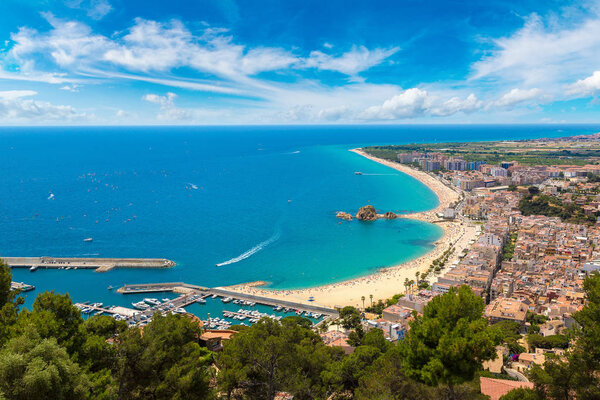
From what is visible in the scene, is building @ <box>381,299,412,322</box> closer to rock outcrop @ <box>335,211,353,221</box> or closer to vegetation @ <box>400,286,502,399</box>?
vegetation @ <box>400,286,502,399</box>

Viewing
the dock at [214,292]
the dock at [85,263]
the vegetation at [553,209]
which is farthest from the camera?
the vegetation at [553,209]

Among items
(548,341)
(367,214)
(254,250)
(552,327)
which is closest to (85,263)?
(254,250)

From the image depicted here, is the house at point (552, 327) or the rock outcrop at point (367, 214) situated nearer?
the house at point (552, 327)

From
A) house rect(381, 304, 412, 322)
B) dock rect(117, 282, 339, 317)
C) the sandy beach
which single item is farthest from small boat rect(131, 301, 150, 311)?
house rect(381, 304, 412, 322)

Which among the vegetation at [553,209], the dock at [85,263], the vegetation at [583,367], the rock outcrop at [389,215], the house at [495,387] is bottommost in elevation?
the dock at [85,263]

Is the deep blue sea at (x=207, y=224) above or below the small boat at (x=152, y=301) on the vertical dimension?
above

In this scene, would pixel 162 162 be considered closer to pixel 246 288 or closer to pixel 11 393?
pixel 246 288

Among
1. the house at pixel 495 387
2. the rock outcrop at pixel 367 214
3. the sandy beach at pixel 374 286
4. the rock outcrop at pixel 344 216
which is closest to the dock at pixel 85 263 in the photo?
the sandy beach at pixel 374 286

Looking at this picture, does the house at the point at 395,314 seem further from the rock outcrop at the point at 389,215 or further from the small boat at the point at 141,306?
the rock outcrop at the point at 389,215
